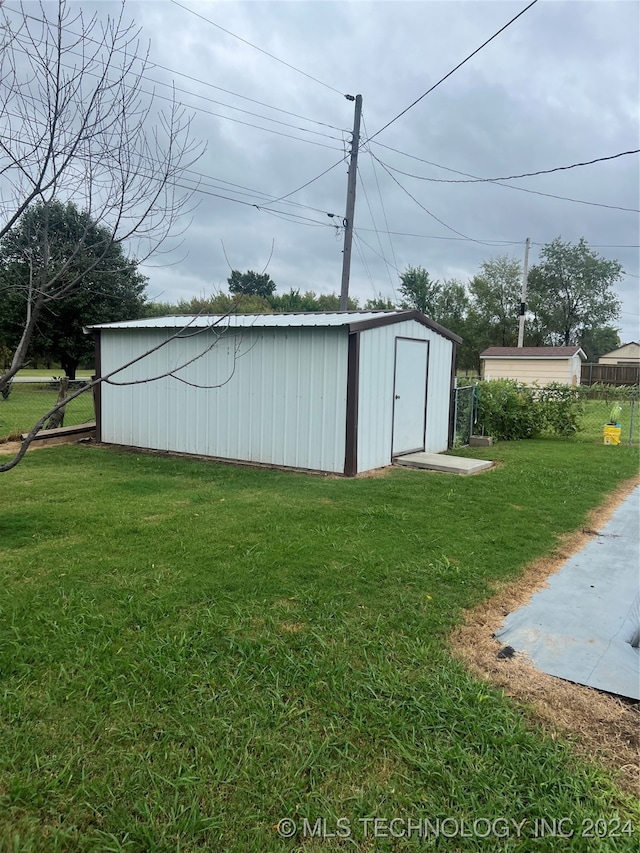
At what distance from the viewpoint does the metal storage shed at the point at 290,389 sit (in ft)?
23.6

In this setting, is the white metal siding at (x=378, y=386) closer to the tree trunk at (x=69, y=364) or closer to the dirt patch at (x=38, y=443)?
the dirt patch at (x=38, y=443)

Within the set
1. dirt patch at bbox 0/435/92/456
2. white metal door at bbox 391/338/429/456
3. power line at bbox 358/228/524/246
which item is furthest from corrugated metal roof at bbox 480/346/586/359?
dirt patch at bbox 0/435/92/456

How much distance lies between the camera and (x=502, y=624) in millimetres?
3045

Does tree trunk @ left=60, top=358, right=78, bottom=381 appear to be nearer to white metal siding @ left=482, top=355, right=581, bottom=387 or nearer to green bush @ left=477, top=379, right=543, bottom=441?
green bush @ left=477, top=379, right=543, bottom=441

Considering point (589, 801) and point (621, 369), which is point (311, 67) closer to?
point (589, 801)

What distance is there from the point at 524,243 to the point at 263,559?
22.1m

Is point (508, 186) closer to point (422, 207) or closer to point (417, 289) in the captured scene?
point (422, 207)

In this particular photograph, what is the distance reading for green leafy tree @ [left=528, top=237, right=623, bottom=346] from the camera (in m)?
34.4

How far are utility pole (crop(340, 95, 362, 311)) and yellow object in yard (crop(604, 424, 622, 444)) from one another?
6.20m

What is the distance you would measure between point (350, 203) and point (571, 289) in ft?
88.9

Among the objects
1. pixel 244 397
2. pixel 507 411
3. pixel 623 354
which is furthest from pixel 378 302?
pixel 244 397

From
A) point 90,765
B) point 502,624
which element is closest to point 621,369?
point 502,624

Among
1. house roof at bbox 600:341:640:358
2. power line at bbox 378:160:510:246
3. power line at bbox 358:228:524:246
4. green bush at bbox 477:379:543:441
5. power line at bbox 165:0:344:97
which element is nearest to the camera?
power line at bbox 165:0:344:97

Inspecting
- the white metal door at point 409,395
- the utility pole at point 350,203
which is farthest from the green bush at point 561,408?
the utility pole at point 350,203
